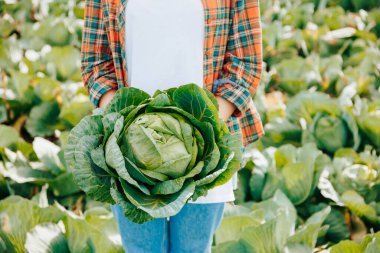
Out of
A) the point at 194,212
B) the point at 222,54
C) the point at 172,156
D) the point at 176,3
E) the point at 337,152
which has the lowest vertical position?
the point at 337,152

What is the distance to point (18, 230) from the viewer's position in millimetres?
2426

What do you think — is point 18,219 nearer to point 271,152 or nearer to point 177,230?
point 177,230

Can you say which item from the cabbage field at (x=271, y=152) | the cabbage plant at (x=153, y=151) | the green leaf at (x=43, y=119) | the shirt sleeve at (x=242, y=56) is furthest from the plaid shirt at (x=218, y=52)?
the green leaf at (x=43, y=119)

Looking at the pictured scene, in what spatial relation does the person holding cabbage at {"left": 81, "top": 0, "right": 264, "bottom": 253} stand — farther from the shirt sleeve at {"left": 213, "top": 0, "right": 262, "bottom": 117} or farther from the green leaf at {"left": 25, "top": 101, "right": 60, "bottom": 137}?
the green leaf at {"left": 25, "top": 101, "right": 60, "bottom": 137}

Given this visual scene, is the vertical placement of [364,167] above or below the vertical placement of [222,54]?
below

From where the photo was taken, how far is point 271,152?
3.27 metres

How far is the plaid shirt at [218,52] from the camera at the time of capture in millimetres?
1670

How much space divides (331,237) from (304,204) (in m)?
0.24

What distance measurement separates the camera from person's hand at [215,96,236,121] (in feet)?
5.58

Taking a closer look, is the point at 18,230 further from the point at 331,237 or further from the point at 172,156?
the point at 331,237

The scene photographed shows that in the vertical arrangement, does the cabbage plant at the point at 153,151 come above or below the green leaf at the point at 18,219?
above

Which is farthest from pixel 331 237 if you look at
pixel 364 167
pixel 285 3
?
pixel 285 3

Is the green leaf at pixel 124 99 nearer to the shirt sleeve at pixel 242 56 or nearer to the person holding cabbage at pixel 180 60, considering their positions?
the person holding cabbage at pixel 180 60

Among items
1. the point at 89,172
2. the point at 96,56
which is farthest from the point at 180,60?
the point at 89,172
